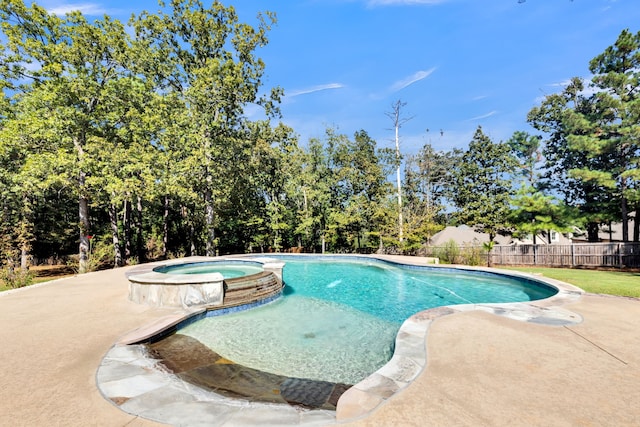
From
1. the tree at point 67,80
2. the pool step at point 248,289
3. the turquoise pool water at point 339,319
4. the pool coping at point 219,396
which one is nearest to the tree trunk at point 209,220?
the tree at point 67,80

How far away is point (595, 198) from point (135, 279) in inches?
1091

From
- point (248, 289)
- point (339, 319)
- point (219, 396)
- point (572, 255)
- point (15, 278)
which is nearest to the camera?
point (219, 396)

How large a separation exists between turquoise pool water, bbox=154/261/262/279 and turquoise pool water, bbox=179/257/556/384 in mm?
2747

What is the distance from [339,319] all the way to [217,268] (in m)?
10.2

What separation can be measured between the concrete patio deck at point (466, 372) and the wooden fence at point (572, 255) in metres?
11.2

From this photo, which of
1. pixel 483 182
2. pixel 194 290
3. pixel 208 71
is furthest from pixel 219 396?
pixel 483 182

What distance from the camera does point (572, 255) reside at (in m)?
14.7

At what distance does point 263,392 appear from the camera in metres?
3.39

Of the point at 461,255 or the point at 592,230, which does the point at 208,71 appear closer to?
the point at 461,255

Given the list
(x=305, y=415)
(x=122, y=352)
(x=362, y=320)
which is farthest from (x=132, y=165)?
(x=305, y=415)

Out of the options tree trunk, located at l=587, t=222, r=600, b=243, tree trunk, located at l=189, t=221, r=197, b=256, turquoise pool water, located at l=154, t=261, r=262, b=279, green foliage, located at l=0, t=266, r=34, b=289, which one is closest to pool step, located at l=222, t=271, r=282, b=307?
turquoise pool water, located at l=154, t=261, r=262, b=279

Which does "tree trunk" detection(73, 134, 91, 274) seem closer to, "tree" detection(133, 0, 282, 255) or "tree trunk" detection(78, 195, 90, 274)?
"tree trunk" detection(78, 195, 90, 274)

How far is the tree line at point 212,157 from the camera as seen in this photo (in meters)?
12.1

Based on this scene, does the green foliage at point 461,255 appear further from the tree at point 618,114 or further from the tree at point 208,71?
the tree at point 208,71
